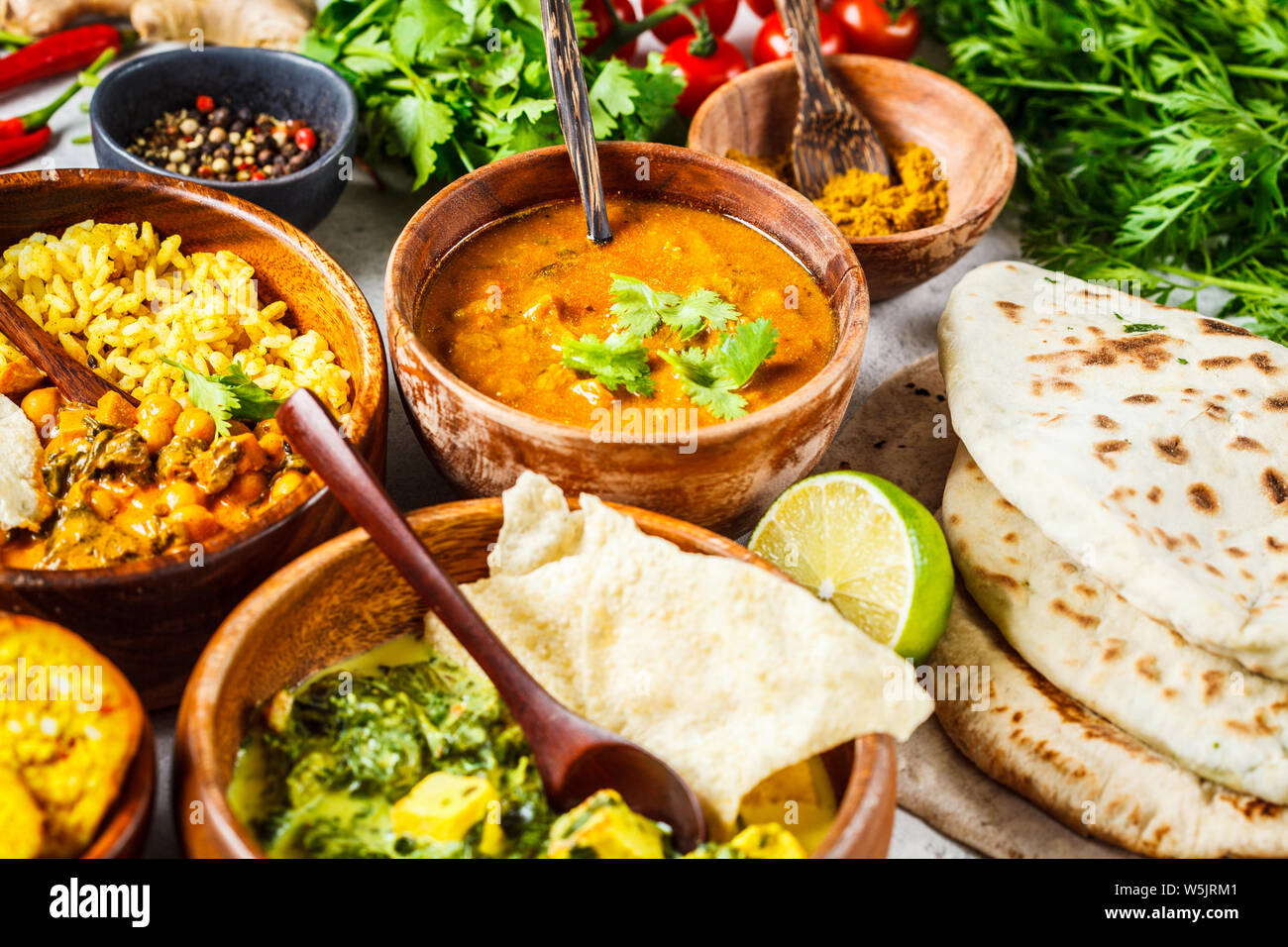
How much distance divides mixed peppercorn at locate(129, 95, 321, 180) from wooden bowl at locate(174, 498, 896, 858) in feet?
5.35

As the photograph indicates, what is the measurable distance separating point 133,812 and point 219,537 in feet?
1.80

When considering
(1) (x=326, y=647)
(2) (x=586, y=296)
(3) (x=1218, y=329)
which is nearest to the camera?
(1) (x=326, y=647)

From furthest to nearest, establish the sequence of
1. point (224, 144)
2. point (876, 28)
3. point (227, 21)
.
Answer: point (876, 28), point (227, 21), point (224, 144)

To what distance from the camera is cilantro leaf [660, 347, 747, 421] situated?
234cm

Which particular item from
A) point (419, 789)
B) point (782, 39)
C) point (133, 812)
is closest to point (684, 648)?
point (419, 789)

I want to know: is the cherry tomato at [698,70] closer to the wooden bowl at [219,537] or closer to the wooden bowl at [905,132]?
the wooden bowl at [905,132]

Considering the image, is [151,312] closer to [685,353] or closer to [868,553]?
[685,353]

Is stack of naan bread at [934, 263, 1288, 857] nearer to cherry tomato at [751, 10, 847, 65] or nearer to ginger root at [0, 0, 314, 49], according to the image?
cherry tomato at [751, 10, 847, 65]

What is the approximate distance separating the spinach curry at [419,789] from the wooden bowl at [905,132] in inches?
66.0

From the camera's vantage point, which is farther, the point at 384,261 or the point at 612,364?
the point at 384,261

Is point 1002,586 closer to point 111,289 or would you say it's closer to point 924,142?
point 924,142

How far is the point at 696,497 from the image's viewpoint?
2.31 metres

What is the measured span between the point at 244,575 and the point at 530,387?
0.71 meters

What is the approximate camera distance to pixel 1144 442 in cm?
243
